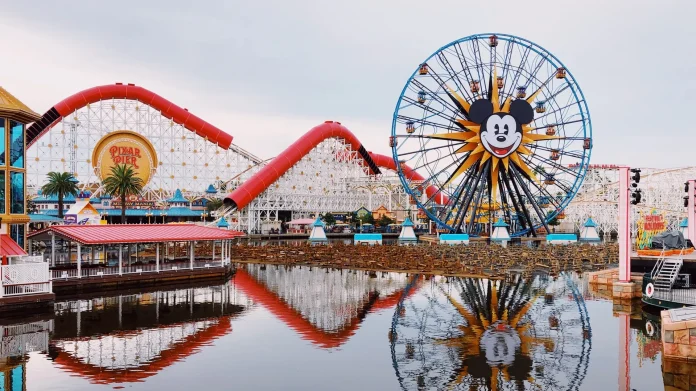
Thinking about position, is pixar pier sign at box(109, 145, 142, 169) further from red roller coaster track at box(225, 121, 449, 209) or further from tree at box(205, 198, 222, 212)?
tree at box(205, 198, 222, 212)


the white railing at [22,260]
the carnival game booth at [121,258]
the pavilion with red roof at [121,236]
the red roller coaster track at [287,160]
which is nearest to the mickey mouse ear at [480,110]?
the red roller coaster track at [287,160]

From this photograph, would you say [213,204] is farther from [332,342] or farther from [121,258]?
[332,342]

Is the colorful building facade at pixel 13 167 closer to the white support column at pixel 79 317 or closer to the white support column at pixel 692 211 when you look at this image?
the white support column at pixel 79 317

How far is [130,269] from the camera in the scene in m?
31.1

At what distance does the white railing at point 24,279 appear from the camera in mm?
22344

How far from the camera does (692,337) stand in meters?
15.5

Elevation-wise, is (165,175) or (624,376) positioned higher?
(165,175)

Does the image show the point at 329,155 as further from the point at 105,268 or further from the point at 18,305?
the point at 18,305

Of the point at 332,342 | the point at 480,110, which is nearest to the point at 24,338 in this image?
the point at 332,342

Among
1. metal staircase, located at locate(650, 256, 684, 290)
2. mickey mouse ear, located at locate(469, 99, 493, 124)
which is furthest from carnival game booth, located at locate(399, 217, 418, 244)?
A: metal staircase, located at locate(650, 256, 684, 290)

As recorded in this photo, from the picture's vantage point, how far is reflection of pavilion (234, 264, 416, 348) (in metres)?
21.1

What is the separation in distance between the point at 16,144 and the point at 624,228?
24744mm

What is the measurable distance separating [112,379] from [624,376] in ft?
40.2

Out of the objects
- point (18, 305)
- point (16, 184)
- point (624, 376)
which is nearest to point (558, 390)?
point (624, 376)
